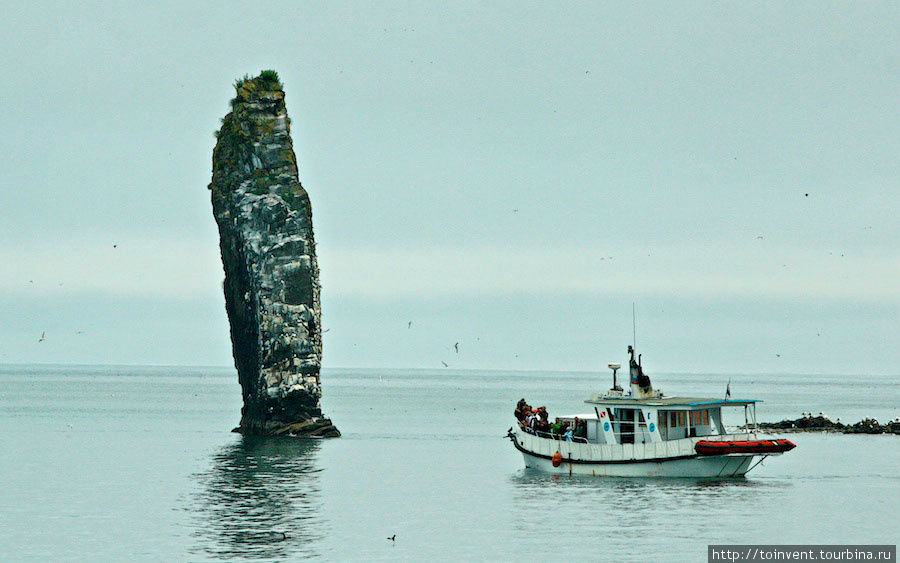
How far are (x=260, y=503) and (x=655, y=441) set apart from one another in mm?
21873

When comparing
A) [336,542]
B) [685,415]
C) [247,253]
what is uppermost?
[247,253]

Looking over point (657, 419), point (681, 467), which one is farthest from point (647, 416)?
point (681, 467)

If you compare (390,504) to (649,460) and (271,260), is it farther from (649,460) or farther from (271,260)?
(271,260)

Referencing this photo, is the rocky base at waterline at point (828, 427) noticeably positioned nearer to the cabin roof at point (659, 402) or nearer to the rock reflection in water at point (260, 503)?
the cabin roof at point (659, 402)

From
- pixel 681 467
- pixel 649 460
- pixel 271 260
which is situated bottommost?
pixel 681 467

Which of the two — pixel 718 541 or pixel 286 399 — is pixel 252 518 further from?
pixel 286 399

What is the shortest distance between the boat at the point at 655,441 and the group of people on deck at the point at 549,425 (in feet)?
0.44

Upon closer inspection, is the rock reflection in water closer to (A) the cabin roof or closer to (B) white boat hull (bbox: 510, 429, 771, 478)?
(B) white boat hull (bbox: 510, 429, 771, 478)

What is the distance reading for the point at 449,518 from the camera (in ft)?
186

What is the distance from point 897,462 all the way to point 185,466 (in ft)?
157

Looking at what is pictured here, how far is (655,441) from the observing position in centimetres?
6756

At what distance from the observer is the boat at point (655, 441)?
66188mm

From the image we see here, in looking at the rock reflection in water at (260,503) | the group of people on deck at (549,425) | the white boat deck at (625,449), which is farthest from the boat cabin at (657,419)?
the rock reflection in water at (260,503)

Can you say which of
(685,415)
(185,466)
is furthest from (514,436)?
(185,466)
